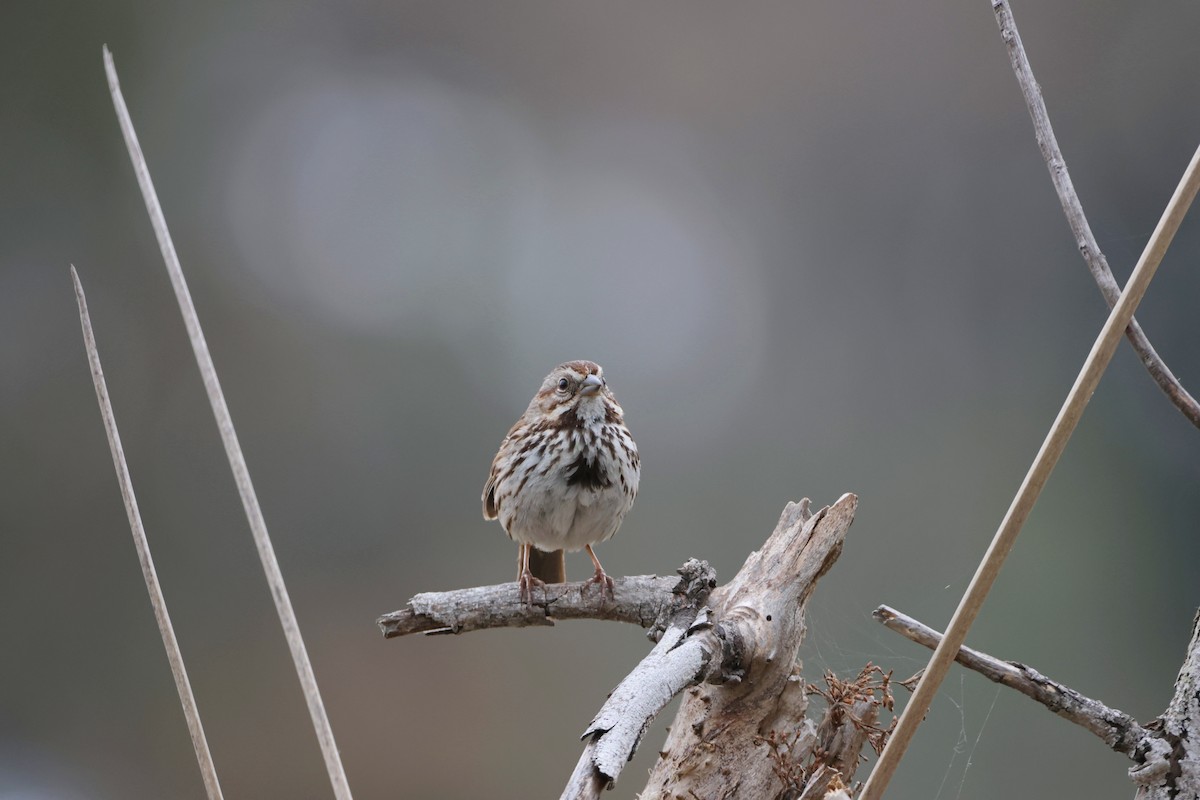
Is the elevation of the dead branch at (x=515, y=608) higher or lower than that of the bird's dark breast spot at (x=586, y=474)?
lower

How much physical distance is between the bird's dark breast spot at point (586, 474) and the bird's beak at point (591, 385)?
133 millimetres

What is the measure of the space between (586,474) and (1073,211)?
1116 mm

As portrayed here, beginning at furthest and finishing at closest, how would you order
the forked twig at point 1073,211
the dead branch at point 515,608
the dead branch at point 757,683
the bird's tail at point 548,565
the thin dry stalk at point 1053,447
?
1. the bird's tail at point 548,565
2. the dead branch at point 515,608
3. the dead branch at point 757,683
4. the forked twig at point 1073,211
5. the thin dry stalk at point 1053,447

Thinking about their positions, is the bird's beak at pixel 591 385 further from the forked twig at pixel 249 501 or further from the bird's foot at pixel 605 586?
the forked twig at pixel 249 501

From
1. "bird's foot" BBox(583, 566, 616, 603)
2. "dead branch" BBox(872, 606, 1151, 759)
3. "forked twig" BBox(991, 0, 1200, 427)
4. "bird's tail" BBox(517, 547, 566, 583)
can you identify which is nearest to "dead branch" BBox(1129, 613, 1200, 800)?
"dead branch" BBox(872, 606, 1151, 759)

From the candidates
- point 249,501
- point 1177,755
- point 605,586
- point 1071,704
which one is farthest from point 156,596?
point 1177,755

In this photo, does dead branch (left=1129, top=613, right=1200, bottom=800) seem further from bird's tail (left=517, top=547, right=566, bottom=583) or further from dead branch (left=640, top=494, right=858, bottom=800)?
bird's tail (left=517, top=547, right=566, bottom=583)

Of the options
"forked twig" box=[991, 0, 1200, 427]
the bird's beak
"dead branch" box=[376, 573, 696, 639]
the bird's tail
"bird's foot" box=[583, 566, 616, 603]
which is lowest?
"dead branch" box=[376, 573, 696, 639]

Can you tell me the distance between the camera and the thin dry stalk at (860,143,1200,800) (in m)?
0.79

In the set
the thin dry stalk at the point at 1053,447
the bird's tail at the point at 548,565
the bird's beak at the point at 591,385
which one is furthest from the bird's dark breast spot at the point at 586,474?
the thin dry stalk at the point at 1053,447

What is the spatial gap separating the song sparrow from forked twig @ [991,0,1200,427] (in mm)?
1049

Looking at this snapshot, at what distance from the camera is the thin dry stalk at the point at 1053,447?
2.59ft

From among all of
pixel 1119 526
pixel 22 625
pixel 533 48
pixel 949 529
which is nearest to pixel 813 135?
pixel 533 48

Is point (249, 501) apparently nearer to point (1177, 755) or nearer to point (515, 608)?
point (515, 608)
